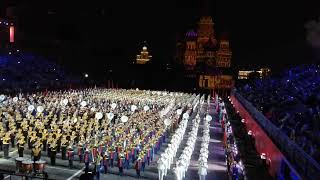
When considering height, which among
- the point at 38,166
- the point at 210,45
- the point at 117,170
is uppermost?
the point at 210,45

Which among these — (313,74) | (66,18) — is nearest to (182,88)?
(66,18)

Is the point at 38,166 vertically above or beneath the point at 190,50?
beneath

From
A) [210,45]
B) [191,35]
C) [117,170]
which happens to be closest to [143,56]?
[191,35]

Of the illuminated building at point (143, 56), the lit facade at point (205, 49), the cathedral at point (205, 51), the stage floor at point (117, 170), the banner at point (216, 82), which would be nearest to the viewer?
the stage floor at point (117, 170)

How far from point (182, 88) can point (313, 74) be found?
5063cm

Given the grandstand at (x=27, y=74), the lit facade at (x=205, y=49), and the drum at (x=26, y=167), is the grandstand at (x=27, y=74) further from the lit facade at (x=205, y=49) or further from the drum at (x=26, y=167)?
the lit facade at (x=205, y=49)

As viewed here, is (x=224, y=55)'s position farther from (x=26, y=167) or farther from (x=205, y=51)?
(x=26, y=167)

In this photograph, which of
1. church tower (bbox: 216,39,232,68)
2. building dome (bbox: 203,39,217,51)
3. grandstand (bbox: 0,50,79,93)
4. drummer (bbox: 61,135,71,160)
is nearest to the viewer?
drummer (bbox: 61,135,71,160)

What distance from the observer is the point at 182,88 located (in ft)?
256

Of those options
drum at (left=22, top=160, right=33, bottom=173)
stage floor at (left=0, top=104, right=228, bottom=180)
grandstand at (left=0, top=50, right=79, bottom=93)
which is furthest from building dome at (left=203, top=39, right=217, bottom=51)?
drum at (left=22, top=160, right=33, bottom=173)

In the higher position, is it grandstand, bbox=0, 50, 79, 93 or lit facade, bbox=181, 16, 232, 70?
lit facade, bbox=181, 16, 232, 70

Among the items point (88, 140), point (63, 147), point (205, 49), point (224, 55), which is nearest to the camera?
point (63, 147)

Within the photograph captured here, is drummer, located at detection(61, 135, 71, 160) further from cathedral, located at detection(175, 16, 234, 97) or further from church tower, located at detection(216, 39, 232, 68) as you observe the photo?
church tower, located at detection(216, 39, 232, 68)

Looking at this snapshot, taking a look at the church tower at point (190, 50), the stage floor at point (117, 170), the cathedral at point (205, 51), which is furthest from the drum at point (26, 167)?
the church tower at point (190, 50)
